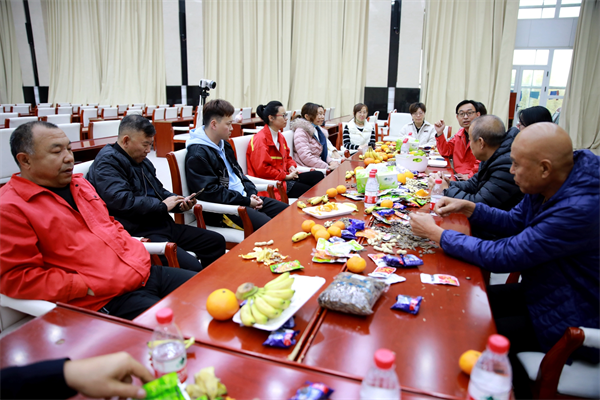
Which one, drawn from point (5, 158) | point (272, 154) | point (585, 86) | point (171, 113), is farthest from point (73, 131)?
point (585, 86)

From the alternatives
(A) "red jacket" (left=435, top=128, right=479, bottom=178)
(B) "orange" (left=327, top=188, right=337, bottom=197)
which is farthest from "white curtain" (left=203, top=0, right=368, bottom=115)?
(B) "orange" (left=327, top=188, right=337, bottom=197)

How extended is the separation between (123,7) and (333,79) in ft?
21.3

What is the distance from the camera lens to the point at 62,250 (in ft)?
4.49

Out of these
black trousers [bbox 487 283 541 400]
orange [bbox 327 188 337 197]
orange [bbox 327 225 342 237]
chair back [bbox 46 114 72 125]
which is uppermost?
chair back [bbox 46 114 72 125]

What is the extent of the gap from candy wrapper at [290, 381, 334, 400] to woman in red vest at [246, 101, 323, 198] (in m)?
2.43

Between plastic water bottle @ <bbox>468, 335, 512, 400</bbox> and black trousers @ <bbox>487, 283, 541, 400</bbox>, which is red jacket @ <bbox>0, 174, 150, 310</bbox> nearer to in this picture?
plastic water bottle @ <bbox>468, 335, 512, 400</bbox>

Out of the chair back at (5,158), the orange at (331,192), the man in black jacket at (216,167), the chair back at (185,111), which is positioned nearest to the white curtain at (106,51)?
the chair back at (185,111)

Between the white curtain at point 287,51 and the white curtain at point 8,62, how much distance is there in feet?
22.2

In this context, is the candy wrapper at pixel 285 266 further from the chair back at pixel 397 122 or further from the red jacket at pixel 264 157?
the chair back at pixel 397 122

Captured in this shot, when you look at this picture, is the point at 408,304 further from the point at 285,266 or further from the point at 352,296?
the point at 285,266

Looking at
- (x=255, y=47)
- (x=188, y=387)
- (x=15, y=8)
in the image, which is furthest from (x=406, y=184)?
(x=15, y=8)

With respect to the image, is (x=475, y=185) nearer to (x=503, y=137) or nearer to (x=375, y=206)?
(x=503, y=137)

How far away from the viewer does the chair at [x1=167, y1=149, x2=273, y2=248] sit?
7.53ft

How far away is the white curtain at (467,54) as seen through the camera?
7527 millimetres
